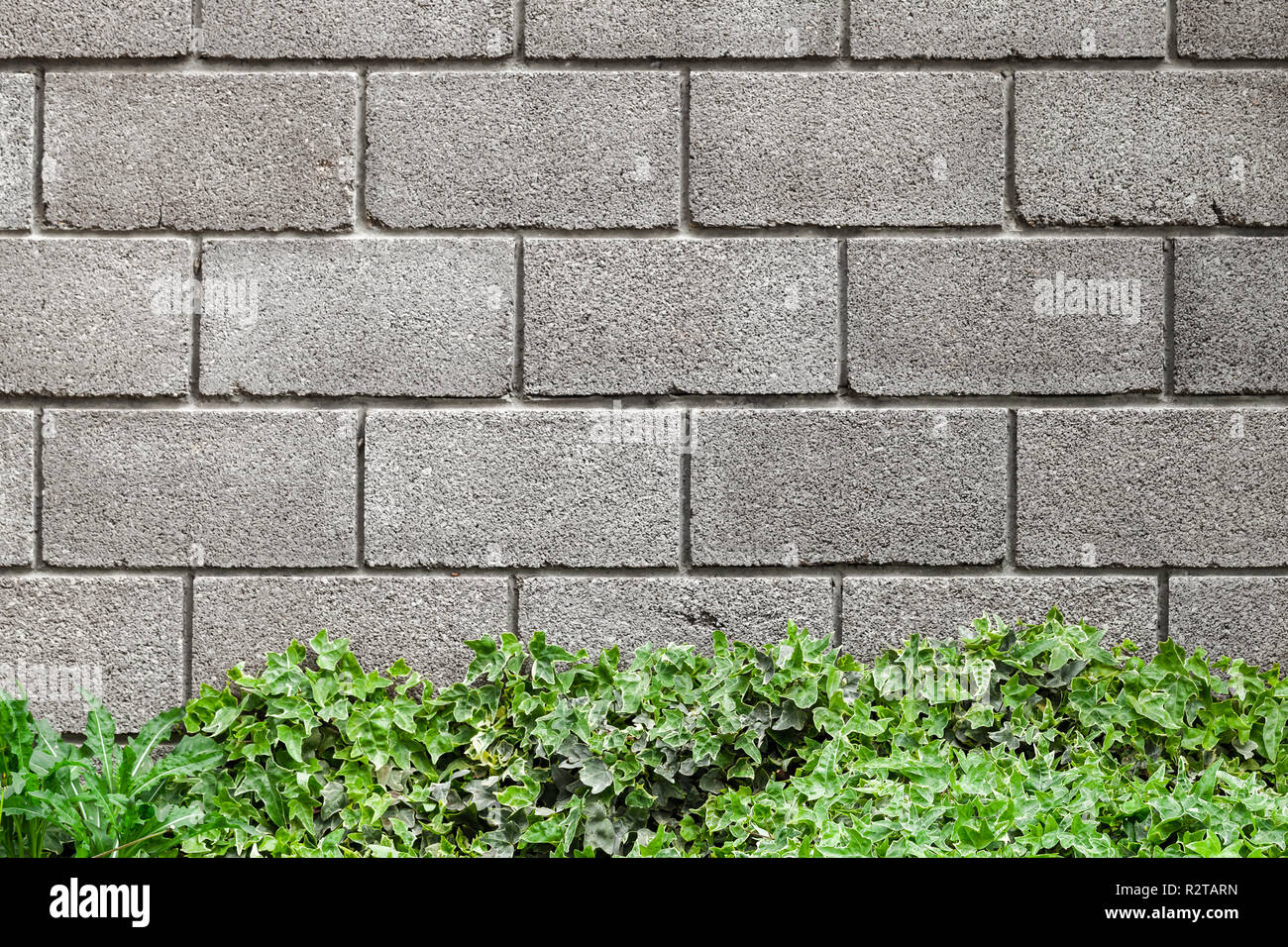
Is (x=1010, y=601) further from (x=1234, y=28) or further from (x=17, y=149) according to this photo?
(x=17, y=149)

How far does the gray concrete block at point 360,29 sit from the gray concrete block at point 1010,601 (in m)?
1.86

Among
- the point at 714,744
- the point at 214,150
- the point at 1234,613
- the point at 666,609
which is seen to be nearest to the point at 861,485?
the point at 666,609

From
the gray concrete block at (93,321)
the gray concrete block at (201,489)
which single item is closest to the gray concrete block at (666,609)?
the gray concrete block at (201,489)

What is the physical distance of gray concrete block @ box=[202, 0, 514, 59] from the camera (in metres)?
2.57

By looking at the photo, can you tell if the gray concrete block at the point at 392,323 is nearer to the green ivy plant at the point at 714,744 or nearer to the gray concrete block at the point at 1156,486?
the green ivy plant at the point at 714,744

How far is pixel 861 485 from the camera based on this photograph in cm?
255

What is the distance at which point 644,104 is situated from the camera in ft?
8.43

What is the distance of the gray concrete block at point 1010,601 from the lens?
100 inches

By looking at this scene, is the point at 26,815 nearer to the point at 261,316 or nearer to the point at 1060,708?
the point at 261,316

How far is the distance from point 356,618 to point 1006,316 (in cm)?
202

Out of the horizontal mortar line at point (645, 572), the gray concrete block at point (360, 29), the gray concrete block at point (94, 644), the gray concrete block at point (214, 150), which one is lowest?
the gray concrete block at point (94, 644)

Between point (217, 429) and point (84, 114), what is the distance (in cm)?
97

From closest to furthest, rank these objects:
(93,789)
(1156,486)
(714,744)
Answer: (93,789) < (714,744) < (1156,486)

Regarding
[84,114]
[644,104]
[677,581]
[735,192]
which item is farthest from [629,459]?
[84,114]
